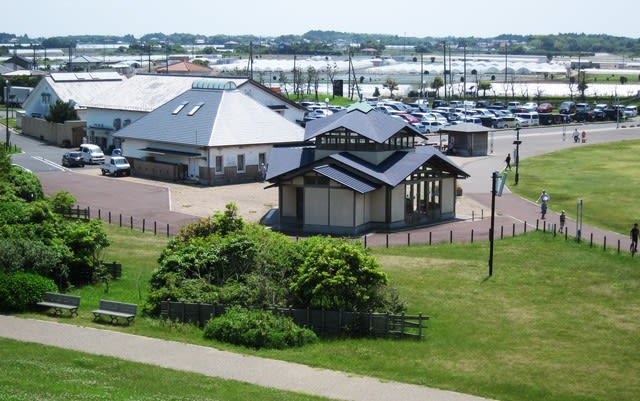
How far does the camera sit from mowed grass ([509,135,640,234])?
157ft

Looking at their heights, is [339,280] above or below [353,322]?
above

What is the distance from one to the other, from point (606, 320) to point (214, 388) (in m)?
12.6

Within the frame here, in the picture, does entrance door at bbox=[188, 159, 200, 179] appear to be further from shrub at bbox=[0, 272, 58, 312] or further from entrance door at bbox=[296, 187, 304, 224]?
shrub at bbox=[0, 272, 58, 312]

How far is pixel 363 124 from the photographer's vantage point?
45.8m

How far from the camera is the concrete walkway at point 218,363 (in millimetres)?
21625

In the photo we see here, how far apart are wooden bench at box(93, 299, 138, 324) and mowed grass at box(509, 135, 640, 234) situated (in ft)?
78.6

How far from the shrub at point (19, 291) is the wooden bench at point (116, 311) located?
1.97 m

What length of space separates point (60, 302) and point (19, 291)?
3.69 ft

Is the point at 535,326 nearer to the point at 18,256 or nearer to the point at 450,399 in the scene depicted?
the point at 450,399

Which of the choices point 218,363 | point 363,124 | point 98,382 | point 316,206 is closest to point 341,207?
point 316,206

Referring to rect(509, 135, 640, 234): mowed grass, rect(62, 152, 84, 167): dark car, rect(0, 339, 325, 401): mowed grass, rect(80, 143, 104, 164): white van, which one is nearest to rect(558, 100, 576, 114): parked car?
rect(509, 135, 640, 234): mowed grass

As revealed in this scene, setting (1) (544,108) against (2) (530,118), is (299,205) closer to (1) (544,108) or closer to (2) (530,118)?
(2) (530,118)

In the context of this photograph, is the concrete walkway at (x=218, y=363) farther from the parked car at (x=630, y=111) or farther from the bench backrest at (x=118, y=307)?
the parked car at (x=630, y=111)

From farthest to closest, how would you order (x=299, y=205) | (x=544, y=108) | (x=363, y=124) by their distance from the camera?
(x=544, y=108) < (x=363, y=124) < (x=299, y=205)
